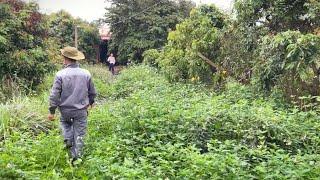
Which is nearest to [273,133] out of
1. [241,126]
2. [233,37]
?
[241,126]

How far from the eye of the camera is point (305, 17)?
984cm

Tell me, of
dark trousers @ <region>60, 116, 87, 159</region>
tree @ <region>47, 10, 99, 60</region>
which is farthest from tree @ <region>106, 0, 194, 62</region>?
dark trousers @ <region>60, 116, 87, 159</region>

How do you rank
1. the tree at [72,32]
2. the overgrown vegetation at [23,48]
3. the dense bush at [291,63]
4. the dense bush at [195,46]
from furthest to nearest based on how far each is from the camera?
the tree at [72,32] → the dense bush at [195,46] → the overgrown vegetation at [23,48] → the dense bush at [291,63]

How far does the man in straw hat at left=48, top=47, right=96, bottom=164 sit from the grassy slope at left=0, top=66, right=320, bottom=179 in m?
0.23

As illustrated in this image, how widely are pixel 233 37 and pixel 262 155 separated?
694 centimetres

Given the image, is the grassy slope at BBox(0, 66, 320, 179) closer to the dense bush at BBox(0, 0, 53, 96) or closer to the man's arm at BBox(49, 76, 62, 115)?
the man's arm at BBox(49, 76, 62, 115)

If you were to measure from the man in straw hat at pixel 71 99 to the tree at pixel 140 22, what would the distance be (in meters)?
23.4

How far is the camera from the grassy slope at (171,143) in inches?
186

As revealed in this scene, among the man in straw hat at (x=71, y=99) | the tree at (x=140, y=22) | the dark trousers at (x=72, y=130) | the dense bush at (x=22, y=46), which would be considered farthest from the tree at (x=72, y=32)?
the dark trousers at (x=72, y=130)

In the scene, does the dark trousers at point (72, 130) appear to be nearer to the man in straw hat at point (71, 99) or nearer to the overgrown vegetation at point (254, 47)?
the man in straw hat at point (71, 99)

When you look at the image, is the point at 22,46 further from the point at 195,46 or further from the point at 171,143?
the point at 171,143

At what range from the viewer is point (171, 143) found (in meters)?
6.36

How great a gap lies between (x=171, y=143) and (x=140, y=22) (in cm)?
2546

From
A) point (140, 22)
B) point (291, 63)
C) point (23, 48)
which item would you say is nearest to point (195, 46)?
point (291, 63)
